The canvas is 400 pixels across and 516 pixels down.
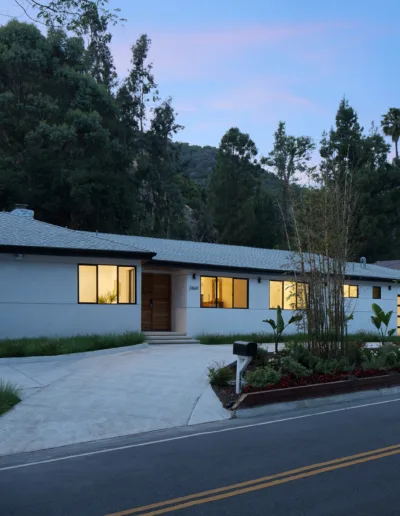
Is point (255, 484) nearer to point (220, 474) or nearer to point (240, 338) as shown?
point (220, 474)

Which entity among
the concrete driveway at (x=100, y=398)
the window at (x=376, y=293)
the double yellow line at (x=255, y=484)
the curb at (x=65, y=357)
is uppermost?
the window at (x=376, y=293)

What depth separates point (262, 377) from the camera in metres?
11.1

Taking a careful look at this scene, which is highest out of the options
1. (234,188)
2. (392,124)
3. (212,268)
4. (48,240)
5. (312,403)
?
(392,124)

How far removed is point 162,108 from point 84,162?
995 centimetres

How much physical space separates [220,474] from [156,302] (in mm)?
16676

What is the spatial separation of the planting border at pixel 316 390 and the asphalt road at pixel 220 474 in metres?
1.37

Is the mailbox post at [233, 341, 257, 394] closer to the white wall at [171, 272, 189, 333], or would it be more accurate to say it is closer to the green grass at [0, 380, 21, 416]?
the green grass at [0, 380, 21, 416]

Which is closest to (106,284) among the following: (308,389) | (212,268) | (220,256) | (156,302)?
(156,302)

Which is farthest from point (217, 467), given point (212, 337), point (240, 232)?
point (240, 232)

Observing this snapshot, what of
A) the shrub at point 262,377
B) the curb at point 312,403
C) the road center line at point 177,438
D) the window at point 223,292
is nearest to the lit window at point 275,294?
the window at point 223,292

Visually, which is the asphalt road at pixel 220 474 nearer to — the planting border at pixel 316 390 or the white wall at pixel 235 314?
the planting border at pixel 316 390

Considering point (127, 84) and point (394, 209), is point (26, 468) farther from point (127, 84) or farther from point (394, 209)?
point (394, 209)

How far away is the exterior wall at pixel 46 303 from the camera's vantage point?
58.0 feet

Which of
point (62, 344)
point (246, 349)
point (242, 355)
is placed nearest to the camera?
point (246, 349)
